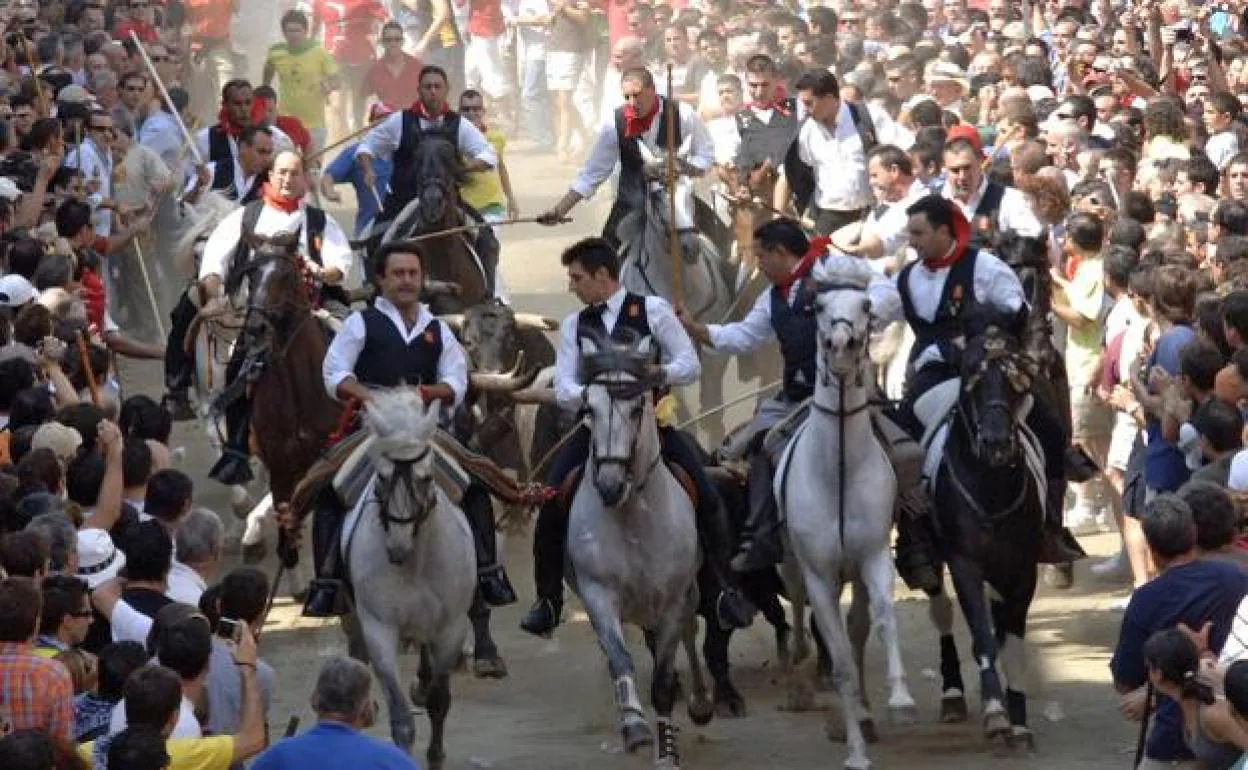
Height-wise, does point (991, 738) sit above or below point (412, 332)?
below

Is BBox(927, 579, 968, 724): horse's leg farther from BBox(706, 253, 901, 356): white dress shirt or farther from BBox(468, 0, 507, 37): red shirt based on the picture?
BBox(468, 0, 507, 37): red shirt

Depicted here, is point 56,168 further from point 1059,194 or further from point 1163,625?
point 1163,625

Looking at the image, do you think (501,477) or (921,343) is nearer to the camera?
(501,477)

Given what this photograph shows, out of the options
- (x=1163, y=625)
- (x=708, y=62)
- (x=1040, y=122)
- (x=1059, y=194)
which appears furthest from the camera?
(x=708, y=62)

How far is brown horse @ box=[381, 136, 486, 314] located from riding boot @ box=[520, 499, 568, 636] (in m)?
5.58

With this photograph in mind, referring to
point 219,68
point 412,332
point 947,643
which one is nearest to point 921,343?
point 947,643

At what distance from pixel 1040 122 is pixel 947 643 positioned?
9.55 metres

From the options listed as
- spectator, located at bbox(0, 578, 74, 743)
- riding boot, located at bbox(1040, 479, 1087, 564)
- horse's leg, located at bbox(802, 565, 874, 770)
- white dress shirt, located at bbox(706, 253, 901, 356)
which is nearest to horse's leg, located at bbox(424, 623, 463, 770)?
horse's leg, located at bbox(802, 565, 874, 770)

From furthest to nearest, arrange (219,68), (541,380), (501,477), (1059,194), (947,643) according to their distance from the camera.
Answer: (219,68), (1059,194), (541,380), (947,643), (501,477)

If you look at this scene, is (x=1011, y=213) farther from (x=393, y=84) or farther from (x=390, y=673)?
(x=393, y=84)

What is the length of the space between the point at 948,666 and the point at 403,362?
3041 millimetres

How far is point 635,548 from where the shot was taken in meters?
14.4

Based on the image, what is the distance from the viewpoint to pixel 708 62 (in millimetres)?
30375

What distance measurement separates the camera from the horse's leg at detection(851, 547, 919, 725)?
46.6 feet
